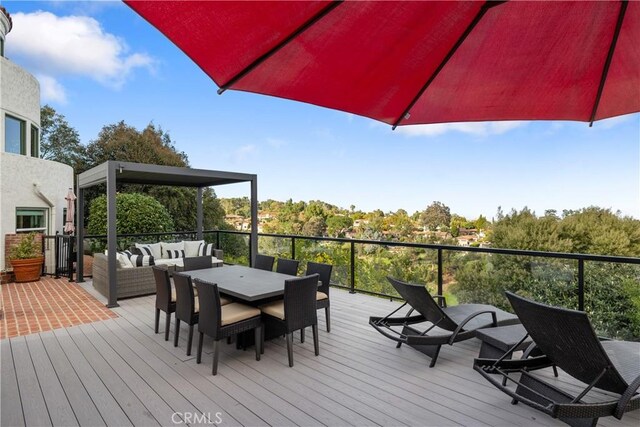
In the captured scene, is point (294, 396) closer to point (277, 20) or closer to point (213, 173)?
point (277, 20)

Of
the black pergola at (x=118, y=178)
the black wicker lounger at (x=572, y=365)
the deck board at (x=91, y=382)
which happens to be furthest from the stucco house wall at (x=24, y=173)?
the black wicker lounger at (x=572, y=365)

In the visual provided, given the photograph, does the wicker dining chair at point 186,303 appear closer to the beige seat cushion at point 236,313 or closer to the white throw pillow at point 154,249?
the beige seat cushion at point 236,313

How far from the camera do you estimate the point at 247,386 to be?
9.57ft

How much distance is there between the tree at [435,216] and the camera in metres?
13.4

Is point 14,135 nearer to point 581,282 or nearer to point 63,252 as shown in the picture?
point 63,252

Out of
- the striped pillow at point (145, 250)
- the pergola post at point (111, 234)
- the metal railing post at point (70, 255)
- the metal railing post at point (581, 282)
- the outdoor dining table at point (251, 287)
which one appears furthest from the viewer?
the metal railing post at point (70, 255)

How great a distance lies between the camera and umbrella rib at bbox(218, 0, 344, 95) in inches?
61.9

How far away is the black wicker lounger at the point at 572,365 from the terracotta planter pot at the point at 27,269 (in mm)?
9509

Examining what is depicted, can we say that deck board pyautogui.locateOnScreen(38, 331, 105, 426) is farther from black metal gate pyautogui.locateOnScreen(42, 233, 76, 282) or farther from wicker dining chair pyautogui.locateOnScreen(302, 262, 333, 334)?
black metal gate pyautogui.locateOnScreen(42, 233, 76, 282)

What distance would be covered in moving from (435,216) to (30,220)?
13349 millimetres

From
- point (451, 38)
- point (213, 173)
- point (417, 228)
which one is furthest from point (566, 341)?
point (417, 228)

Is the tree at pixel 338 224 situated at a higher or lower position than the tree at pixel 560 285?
higher

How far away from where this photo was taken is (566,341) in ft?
6.90

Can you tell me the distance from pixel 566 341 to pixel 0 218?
34.7 feet
